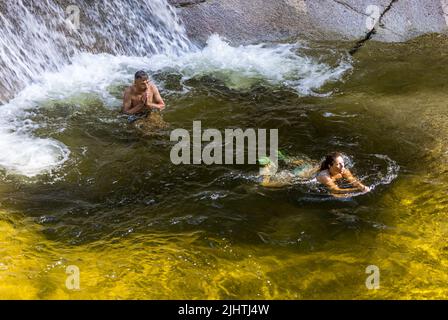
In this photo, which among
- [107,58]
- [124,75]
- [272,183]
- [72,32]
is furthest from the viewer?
[107,58]

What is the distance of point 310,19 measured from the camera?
10016 millimetres

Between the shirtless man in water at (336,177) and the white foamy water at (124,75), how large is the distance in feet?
8.56

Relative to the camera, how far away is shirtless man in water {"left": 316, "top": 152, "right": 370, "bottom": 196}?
17.4 feet

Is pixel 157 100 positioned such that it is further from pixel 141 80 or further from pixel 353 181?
pixel 353 181

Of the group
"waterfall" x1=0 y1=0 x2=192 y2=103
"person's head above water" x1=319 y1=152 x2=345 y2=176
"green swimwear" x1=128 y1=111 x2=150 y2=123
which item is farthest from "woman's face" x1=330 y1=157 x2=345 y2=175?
"waterfall" x1=0 y1=0 x2=192 y2=103

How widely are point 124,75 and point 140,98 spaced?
5.42 ft

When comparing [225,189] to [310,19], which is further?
[310,19]

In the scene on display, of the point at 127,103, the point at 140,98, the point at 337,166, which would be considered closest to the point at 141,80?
the point at 140,98

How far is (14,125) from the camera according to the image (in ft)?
21.9

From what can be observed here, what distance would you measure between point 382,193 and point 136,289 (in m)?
2.68

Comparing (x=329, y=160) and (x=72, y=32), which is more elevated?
(x=72, y=32)

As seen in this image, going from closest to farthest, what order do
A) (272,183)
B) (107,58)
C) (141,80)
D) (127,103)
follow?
(272,183) < (141,80) < (127,103) < (107,58)

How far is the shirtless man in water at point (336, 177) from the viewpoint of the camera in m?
5.30

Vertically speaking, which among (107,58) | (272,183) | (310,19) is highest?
(310,19)
